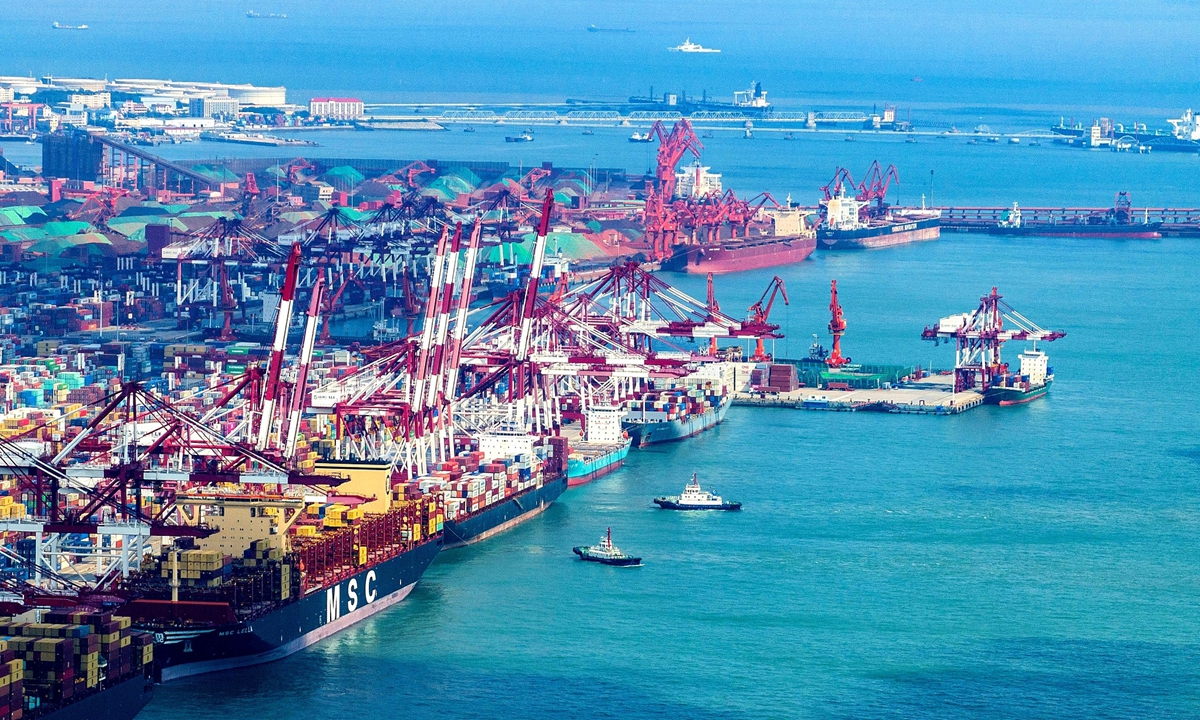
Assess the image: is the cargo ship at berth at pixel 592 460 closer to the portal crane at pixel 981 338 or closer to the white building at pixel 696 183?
the portal crane at pixel 981 338

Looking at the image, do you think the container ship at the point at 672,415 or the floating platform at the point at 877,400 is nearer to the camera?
the container ship at the point at 672,415

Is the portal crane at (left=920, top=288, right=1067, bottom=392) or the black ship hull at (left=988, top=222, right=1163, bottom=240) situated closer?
the portal crane at (left=920, top=288, right=1067, bottom=392)

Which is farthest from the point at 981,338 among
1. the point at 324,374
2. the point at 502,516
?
the point at 502,516

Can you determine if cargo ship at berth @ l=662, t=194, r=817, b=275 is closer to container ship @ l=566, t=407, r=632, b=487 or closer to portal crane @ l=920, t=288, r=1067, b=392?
portal crane @ l=920, t=288, r=1067, b=392

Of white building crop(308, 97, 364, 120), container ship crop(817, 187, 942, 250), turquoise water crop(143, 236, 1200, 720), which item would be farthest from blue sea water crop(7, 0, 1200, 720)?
white building crop(308, 97, 364, 120)

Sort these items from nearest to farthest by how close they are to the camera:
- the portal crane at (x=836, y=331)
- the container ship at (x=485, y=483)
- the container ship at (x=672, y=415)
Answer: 1. the container ship at (x=485, y=483)
2. the container ship at (x=672, y=415)
3. the portal crane at (x=836, y=331)


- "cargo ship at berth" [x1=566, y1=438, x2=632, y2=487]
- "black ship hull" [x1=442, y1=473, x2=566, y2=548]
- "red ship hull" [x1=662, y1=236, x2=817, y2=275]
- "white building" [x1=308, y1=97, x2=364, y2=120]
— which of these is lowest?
"black ship hull" [x1=442, y1=473, x2=566, y2=548]

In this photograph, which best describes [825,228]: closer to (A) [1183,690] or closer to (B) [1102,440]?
(B) [1102,440]

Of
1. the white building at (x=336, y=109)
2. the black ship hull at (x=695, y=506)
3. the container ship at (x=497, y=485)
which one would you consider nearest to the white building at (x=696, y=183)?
the white building at (x=336, y=109)
